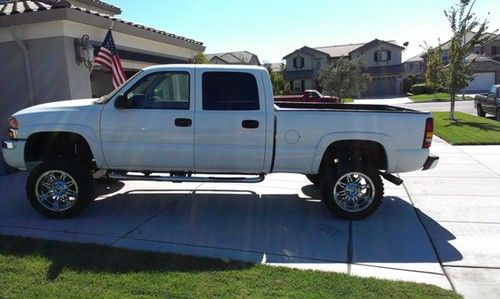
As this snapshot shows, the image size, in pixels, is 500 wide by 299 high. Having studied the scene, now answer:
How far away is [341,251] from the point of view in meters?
5.06

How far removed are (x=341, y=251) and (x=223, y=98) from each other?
8.35 feet

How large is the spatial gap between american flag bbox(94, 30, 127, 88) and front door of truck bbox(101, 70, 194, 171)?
13.4 ft

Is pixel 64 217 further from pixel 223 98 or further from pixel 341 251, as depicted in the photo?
pixel 341 251

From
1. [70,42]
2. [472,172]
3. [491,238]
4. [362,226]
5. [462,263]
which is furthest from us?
[70,42]

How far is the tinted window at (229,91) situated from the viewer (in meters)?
6.06

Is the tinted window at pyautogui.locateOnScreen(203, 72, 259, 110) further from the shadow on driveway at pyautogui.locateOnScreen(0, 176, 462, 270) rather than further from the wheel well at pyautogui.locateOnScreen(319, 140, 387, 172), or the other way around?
the shadow on driveway at pyautogui.locateOnScreen(0, 176, 462, 270)

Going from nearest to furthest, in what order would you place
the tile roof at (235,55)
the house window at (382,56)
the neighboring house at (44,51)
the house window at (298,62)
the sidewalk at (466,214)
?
the sidewalk at (466,214), the neighboring house at (44,51), the house window at (382,56), the house window at (298,62), the tile roof at (235,55)

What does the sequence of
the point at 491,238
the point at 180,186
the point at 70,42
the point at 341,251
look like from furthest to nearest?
the point at 70,42 < the point at 180,186 < the point at 491,238 < the point at 341,251

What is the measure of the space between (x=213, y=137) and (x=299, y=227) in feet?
5.42

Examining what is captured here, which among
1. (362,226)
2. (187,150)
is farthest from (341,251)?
(187,150)

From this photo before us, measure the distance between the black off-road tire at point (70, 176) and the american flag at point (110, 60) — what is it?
4.12 metres

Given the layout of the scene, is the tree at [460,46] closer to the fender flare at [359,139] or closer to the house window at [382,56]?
the fender flare at [359,139]

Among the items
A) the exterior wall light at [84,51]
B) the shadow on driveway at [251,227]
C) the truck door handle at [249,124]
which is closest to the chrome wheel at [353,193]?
the shadow on driveway at [251,227]

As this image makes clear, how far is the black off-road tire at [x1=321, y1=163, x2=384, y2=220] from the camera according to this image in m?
6.02
